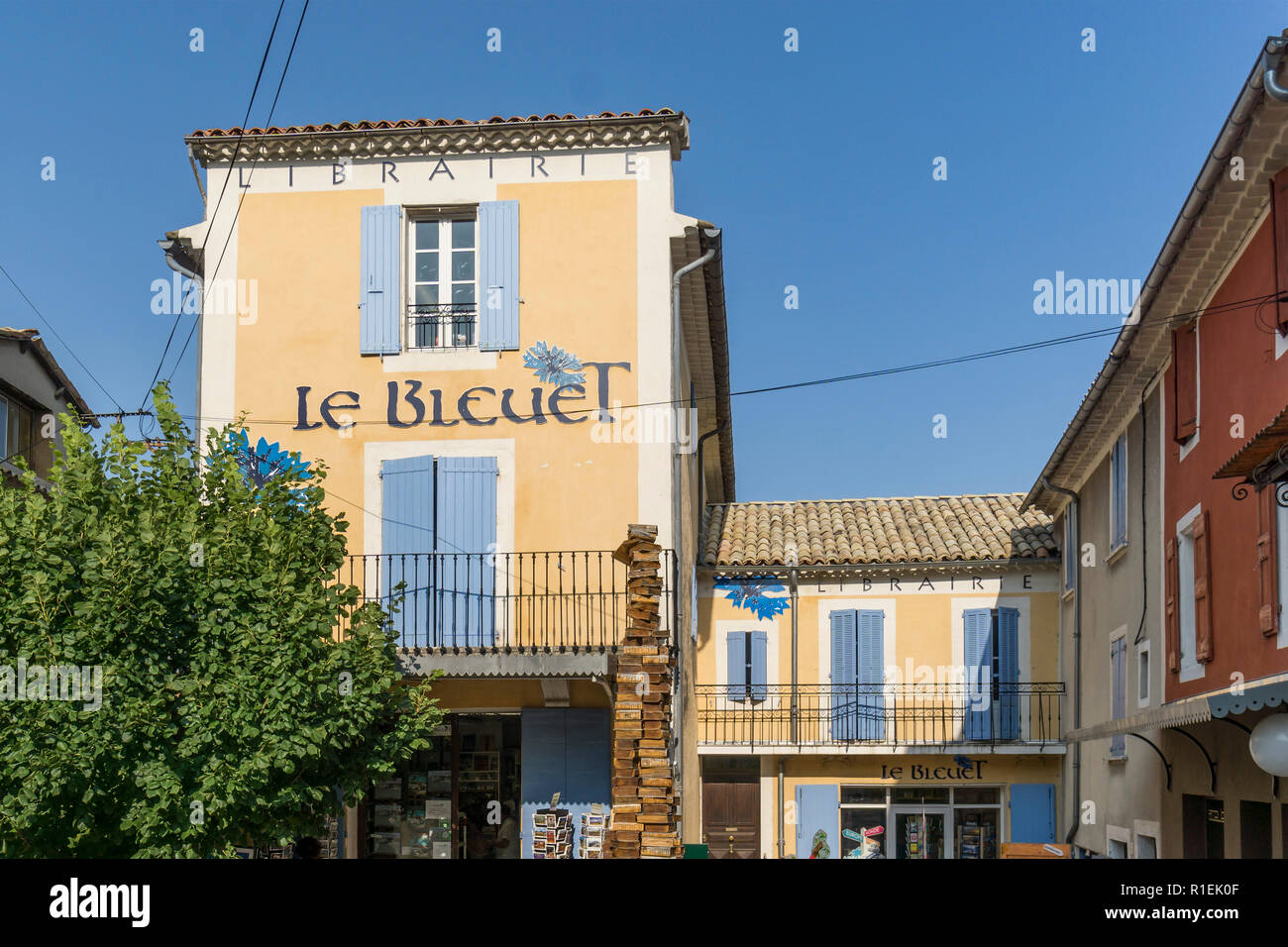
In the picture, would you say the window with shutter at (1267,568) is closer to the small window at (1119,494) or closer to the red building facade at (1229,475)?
the red building facade at (1229,475)

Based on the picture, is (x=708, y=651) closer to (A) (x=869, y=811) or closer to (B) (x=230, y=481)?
(A) (x=869, y=811)

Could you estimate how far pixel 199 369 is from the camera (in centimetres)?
1572

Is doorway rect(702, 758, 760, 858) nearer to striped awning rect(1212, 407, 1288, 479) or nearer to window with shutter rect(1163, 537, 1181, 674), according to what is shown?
window with shutter rect(1163, 537, 1181, 674)

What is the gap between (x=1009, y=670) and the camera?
21297 millimetres

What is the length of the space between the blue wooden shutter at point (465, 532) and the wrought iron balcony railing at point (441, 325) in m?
1.37

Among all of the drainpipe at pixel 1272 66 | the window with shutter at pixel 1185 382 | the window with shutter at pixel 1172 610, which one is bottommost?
the window with shutter at pixel 1172 610

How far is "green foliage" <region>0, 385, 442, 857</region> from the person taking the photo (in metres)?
9.95

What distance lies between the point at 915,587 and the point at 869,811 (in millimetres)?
3575

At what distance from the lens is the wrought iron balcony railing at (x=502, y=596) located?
14711 millimetres

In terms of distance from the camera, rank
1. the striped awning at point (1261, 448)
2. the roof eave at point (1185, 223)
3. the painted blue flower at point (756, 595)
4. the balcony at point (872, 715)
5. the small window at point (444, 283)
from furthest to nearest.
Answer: the painted blue flower at point (756, 595) → the balcony at point (872, 715) → the small window at point (444, 283) → the roof eave at point (1185, 223) → the striped awning at point (1261, 448)

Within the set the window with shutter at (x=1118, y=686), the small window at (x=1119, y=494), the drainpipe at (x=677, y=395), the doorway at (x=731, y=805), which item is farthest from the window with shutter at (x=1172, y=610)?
the doorway at (x=731, y=805)

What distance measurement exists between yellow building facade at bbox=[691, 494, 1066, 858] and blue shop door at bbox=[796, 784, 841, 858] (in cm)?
2

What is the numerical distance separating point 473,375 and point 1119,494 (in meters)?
7.40
